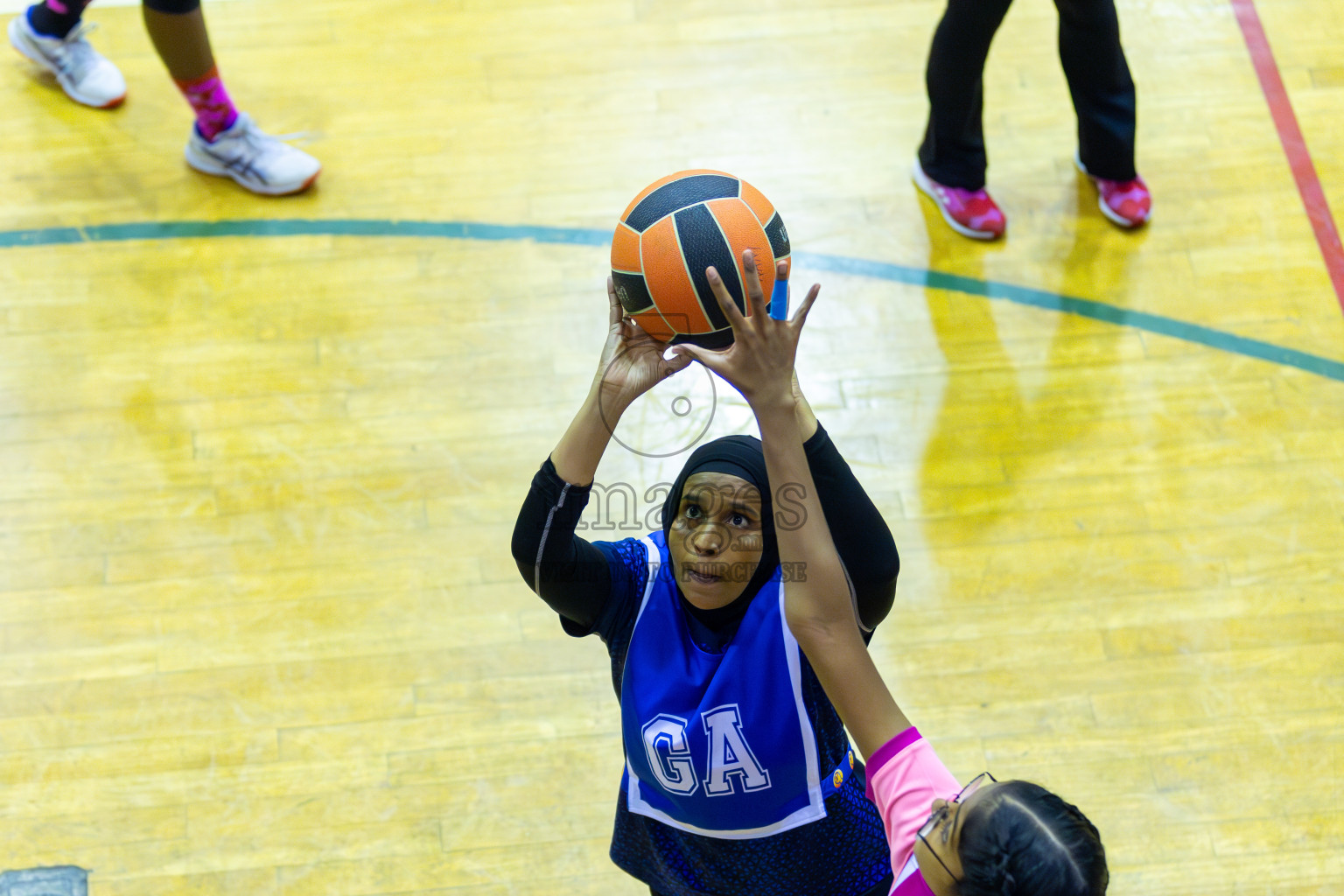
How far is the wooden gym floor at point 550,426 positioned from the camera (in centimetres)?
275

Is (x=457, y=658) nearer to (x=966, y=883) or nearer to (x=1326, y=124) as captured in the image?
(x=966, y=883)

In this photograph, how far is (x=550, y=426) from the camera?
329 centimetres

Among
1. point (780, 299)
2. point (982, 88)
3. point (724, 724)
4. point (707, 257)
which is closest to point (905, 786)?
point (724, 724)

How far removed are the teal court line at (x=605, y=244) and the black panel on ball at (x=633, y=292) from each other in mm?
1709

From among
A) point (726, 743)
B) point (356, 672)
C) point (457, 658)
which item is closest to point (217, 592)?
point (356, 672)

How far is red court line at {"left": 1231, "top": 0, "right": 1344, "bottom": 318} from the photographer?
359 centimetres

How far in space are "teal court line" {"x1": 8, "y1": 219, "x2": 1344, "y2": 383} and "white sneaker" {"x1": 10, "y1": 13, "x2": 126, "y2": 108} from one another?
563 millimetres

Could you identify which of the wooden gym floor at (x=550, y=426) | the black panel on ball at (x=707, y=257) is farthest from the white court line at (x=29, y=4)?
the black panel on ball at (x=707, y=257)

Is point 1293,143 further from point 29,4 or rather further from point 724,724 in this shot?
point 29,4

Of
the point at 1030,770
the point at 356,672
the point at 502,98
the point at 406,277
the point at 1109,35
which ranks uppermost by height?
the point at 1109,35

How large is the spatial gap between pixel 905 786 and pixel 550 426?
200 cm

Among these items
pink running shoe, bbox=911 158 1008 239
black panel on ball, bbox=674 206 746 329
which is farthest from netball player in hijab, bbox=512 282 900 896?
pink running shoe, bbox=911 158 1008 239

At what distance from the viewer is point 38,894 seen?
2621mm

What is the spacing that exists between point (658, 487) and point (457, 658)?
0.74 meters
